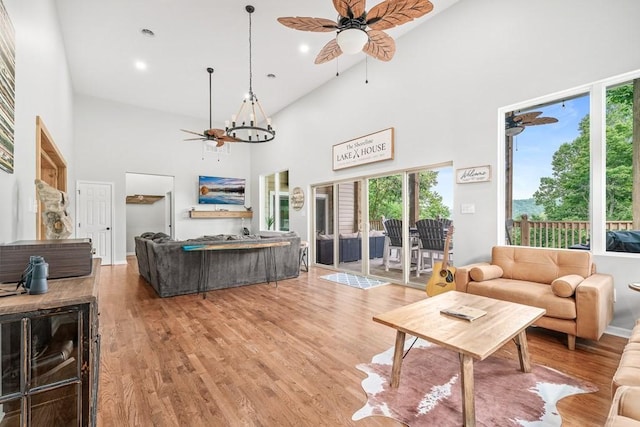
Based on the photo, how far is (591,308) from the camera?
2.43 meters

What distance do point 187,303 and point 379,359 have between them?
2754 millimetres

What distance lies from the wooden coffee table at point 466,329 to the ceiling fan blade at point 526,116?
8.44 feet

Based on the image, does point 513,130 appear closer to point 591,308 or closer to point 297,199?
point 591,308

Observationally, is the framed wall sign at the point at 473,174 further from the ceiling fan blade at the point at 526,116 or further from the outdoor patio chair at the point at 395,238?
→ the outdoor patio chair at the point at 395,238

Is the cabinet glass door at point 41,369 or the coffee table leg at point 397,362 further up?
the cabinet glass door at point 41,369

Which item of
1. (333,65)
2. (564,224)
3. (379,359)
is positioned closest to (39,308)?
(379,359)

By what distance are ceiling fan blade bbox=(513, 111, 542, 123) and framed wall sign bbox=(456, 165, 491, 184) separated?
2.24ft

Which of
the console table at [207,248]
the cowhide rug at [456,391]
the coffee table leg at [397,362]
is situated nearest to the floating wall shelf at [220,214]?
the console table at [207,248]

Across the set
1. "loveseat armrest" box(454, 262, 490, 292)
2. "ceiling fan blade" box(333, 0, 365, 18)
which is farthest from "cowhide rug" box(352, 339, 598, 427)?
"ceiling fan blade" box(333, 0, 365, 18)

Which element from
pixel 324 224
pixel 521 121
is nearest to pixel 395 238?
pixel 324 224

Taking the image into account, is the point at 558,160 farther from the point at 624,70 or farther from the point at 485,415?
the point at 485,415

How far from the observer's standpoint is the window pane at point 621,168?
2.93 metres

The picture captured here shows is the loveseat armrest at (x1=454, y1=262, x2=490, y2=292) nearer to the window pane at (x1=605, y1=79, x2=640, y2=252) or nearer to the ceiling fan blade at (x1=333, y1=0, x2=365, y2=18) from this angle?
the window pane at (x1=605, y1=79, x2=640, y2=252)

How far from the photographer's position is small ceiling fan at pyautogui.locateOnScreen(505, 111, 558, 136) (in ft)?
11.8
